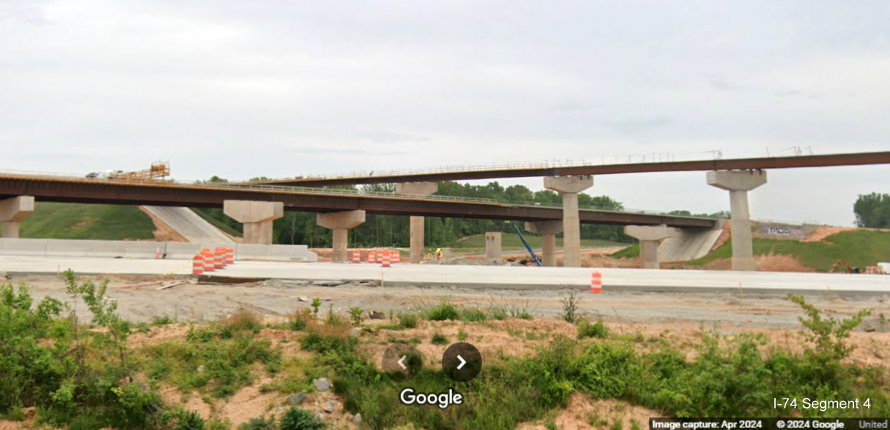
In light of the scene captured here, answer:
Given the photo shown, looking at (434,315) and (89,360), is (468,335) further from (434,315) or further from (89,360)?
(89,360)

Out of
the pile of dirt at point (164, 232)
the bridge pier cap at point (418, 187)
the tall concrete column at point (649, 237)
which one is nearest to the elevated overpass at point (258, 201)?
the bridge pier cap at point (418, 187)

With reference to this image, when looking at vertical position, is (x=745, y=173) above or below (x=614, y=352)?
above

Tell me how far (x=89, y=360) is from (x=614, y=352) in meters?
10.9

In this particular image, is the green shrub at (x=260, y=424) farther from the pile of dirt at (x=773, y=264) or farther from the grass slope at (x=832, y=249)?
the pile of dirt at (x=773, y=264)

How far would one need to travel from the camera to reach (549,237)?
4033 inches

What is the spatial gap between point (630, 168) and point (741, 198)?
13.6m

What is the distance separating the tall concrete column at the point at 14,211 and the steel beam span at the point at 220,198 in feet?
2.44

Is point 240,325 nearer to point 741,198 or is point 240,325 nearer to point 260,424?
point 260,424

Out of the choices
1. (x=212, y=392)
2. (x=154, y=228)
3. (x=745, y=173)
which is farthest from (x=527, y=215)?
(x=212, y=392)

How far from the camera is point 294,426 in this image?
1103 centimetres

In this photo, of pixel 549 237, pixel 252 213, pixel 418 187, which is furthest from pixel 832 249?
pixel 252 213

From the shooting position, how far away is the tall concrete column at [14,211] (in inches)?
2344

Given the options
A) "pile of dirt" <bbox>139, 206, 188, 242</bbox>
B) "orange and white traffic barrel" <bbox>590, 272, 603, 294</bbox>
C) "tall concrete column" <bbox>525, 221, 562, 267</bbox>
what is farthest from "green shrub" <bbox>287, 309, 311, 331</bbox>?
"tall concrete column" <bbox>525, 221, 562, 267</bbox>

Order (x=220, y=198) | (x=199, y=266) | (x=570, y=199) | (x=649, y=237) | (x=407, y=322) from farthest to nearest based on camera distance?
(x=649, y=237), (x=570, y=199), (x=220, y=198), (x=199, y=266), (x=407, y=322)
